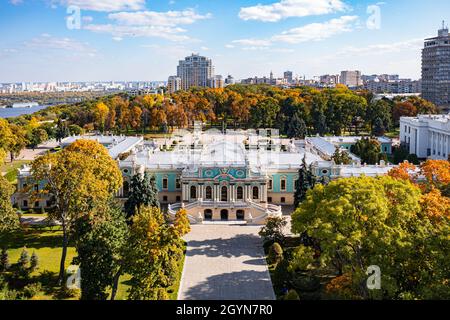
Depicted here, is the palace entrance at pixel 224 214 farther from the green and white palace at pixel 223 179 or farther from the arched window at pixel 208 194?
the arched window at pixel 208 194

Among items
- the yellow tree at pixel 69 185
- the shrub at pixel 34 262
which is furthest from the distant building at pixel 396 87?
the shrub at pixel 34 262

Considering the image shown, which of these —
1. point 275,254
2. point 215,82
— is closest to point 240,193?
point 275,254

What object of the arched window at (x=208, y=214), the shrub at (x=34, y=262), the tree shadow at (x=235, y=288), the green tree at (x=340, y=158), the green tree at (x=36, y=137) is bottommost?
the tree shadow at (x=235, y=288)

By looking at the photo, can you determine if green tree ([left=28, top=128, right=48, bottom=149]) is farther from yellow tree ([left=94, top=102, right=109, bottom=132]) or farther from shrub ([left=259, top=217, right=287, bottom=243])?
shrub ([left=259, top=217, right=287, bottom=243])

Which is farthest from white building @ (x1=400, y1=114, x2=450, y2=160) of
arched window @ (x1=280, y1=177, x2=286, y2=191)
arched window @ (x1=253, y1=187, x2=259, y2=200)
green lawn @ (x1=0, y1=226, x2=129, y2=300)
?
green lawn @ (x1=0, y1=226, x2=129, y2=300)

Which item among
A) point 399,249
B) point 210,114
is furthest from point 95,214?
point 210,114

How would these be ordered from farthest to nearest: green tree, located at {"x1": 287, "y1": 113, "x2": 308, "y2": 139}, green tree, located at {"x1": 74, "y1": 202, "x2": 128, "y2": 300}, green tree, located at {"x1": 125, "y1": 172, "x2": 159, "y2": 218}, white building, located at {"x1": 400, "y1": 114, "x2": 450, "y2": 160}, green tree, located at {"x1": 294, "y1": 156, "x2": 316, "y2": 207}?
green tree, located at {"x1": 287, "y1": 113, "x2": 308, "y2": 139} → white building, located at {"x1": 400, "y1": 114, "x2": 450, "y2": 160} → green tree, located at {"x1": 294, "y1": 156, "x2": 316, "y2": 207} → green tree, located at {"x1": 125, "y1": 172, "x2": 159, "y2": 218} → green tree, located at {"x1": 74, "y1": 202, "x2": 128, "y2": 300}
